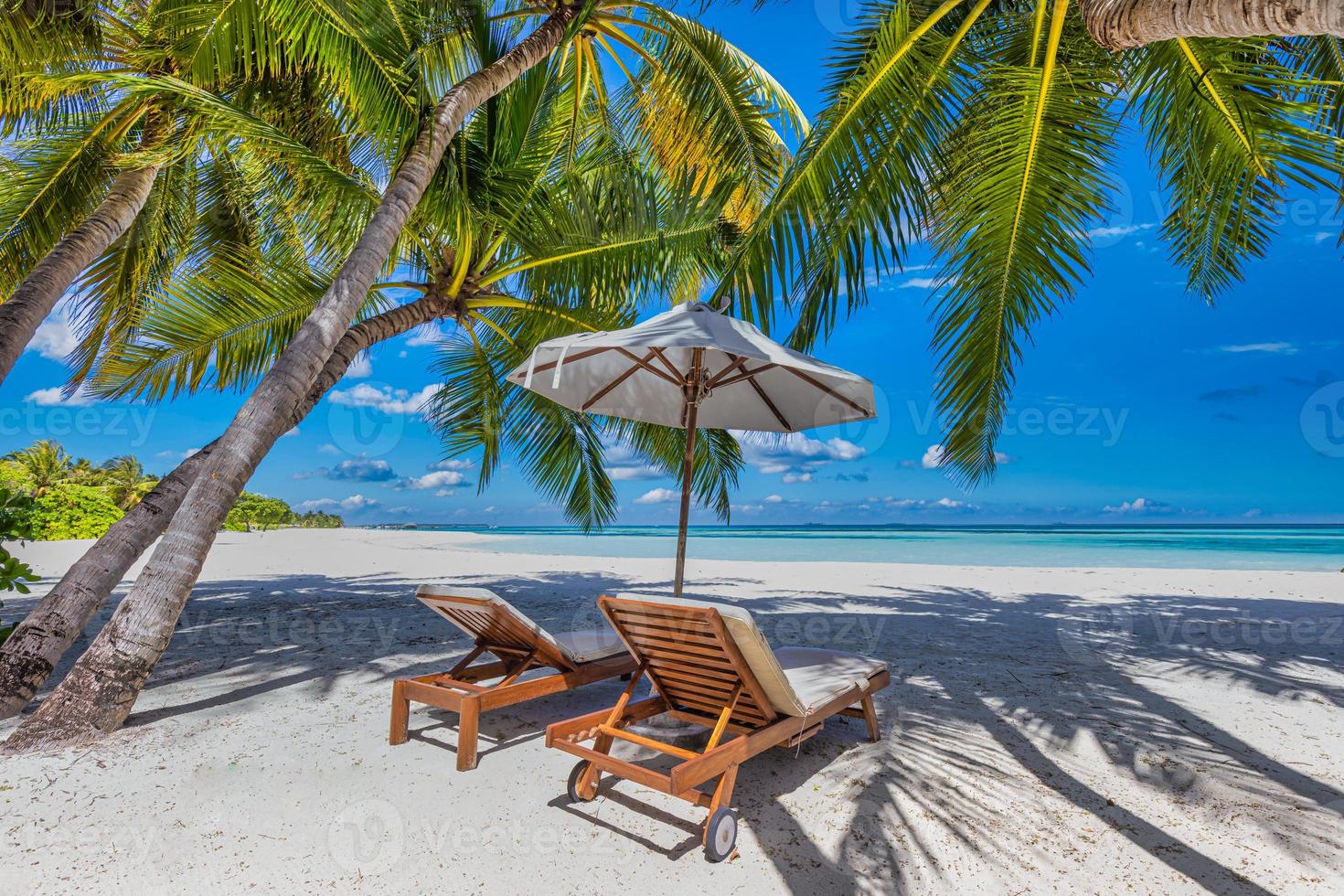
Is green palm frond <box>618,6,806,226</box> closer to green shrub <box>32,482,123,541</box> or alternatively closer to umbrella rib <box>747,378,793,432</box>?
umbrella rib <box>747,378,793,432</box>

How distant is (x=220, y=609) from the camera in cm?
670

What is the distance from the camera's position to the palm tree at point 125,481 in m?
21.9

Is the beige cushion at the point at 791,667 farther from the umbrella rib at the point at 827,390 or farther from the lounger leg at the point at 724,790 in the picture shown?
the umbrella rib at the point at 827,390

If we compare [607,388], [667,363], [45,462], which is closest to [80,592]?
[607,388]

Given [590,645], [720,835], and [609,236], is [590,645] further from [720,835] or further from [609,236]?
[609,236]

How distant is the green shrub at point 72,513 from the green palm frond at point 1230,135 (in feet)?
61.6

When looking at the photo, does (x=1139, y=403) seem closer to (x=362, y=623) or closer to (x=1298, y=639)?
(x=1298, y=639)

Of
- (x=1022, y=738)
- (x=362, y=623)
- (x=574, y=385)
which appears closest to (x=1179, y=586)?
(x=1022, y=738)

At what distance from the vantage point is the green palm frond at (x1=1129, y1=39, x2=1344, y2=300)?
339 centimetres

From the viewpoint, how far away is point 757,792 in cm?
270

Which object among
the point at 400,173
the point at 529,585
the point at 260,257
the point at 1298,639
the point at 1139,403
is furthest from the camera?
the point at 1139,403

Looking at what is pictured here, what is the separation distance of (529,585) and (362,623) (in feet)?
12.3

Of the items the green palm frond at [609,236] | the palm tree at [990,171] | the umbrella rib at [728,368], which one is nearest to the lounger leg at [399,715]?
the umbrella rib at [728,368]

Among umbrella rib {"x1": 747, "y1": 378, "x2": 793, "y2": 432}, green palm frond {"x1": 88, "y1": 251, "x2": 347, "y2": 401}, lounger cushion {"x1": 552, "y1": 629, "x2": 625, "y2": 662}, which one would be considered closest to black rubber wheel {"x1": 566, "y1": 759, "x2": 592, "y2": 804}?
lounger cushion {"x1": 552, "y1": 629, "x2": 625, "y2": 662}
